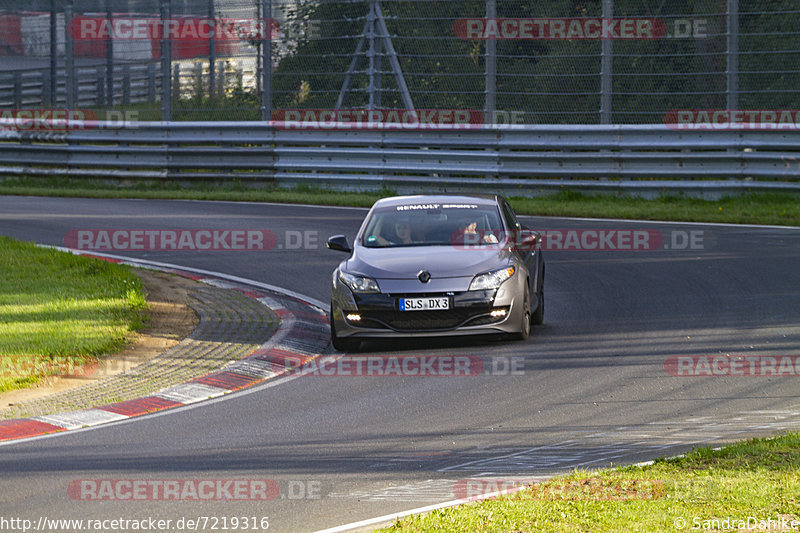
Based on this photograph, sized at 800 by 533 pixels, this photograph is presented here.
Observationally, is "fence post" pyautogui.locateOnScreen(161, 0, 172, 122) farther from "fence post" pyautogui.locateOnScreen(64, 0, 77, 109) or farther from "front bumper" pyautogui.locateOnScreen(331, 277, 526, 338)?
"front bumper" pyautogui.locateOnScreen(331, 277, 526, 338)

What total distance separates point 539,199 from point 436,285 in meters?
10.8

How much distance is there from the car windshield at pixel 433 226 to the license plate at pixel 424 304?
3.41 feet

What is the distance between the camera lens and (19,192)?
79.9 feet

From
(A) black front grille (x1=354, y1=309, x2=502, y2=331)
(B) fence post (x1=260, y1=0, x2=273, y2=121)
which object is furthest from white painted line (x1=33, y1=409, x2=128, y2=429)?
(B) fence post (x1=260, y1=0, x2=273, y2=121)

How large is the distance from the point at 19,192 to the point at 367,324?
15.6 meters

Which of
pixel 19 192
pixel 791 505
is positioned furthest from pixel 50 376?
pixel 19 192

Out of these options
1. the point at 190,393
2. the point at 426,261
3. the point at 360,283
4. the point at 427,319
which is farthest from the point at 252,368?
the point at 426,261

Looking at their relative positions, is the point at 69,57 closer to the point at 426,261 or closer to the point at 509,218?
the point at 509,218

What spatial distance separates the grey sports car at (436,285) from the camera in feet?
35.4

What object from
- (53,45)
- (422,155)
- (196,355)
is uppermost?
(53,45)

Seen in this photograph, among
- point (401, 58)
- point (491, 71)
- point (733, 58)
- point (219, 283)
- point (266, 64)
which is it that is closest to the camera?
point (219, 283)

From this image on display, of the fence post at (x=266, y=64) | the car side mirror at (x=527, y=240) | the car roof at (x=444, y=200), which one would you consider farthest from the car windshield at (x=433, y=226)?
the fence post at (x=266, y=64)

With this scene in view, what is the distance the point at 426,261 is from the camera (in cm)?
1112

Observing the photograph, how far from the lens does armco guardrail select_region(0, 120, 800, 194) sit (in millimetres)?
20141
